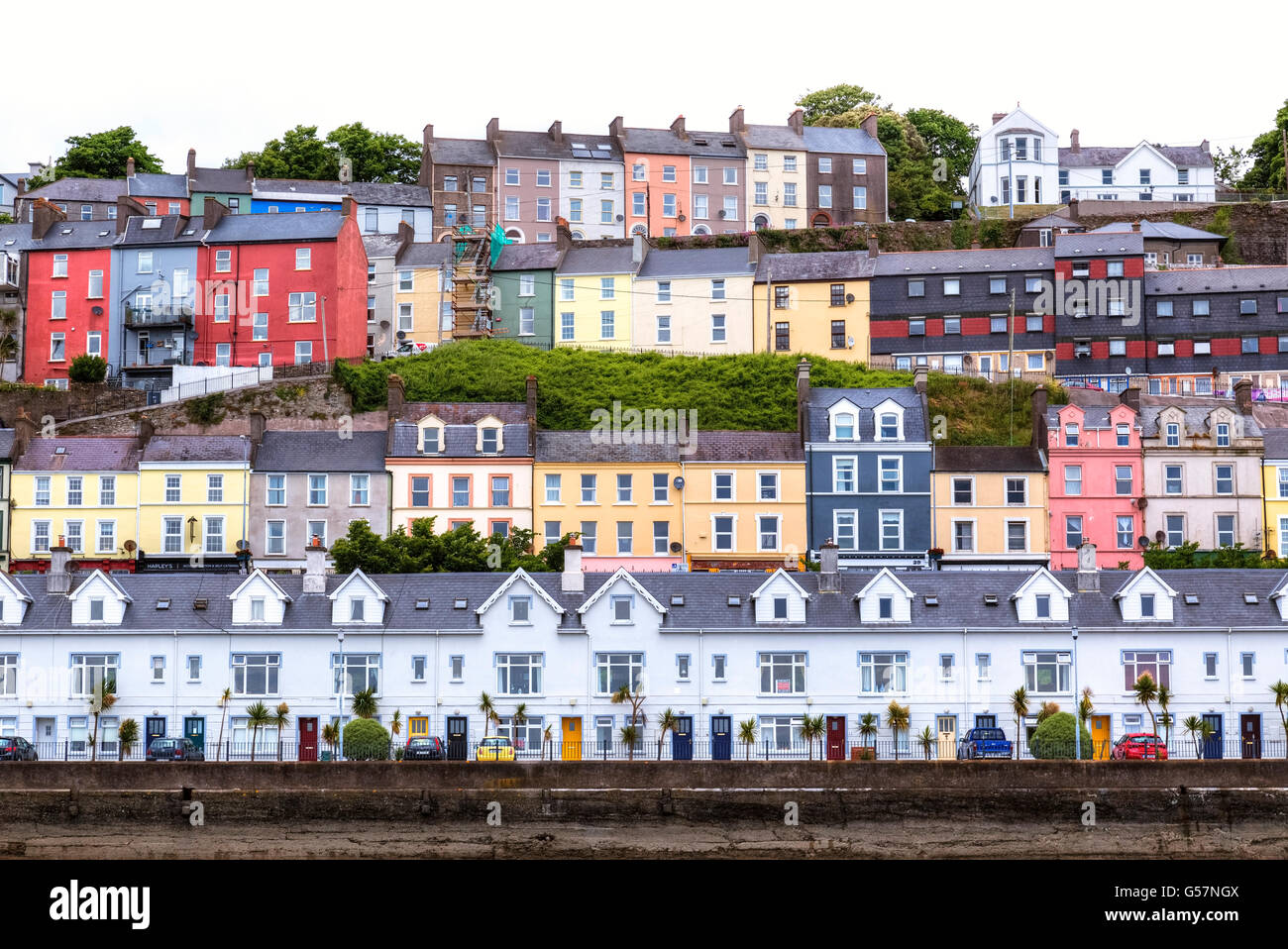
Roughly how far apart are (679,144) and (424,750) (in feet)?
203

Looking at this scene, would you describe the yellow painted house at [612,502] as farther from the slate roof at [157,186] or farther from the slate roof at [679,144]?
the slate roof at [157,186]

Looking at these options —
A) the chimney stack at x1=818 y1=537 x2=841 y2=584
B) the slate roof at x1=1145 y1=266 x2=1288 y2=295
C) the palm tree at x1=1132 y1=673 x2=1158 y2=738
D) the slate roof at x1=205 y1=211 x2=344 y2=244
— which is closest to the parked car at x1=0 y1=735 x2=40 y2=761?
the chimney stack at x1=818 y1=537 x2=841 y2=584

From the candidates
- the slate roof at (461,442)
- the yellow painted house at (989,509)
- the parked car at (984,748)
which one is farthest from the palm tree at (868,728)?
the slate roof at (461,442)

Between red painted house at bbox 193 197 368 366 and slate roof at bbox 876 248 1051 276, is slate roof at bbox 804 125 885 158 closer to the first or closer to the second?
slate roof at bbox 876 248 1051 276

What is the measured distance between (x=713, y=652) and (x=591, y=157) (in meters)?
54.9

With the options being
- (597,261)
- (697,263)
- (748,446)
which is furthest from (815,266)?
(748,446)

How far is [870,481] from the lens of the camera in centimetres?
6950

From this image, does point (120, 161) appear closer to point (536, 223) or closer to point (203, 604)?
point (536, 223)

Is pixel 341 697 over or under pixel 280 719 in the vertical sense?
over

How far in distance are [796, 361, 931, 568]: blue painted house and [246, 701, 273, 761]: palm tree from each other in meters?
23.4

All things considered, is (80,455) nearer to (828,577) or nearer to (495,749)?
(495,749)

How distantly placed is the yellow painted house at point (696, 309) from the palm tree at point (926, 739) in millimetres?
34621
